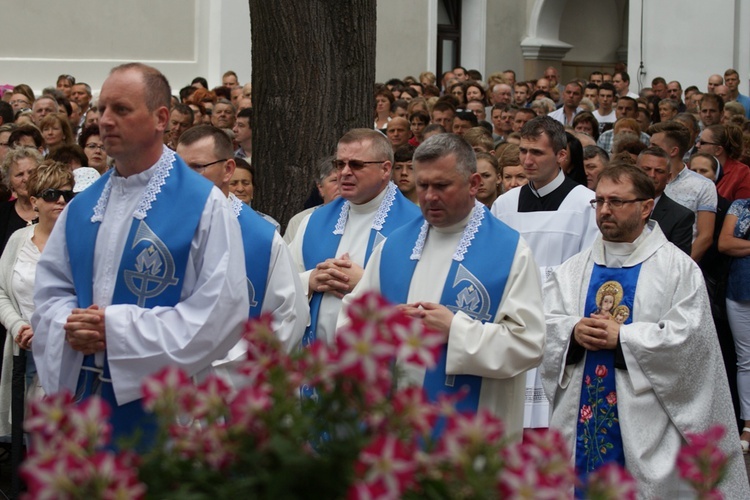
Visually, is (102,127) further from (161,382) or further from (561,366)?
(561,366)

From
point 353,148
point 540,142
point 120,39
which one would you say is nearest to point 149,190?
point 353,148

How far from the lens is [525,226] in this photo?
707cm

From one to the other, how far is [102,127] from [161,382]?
82.8 inches

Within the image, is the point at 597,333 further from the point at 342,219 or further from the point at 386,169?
the point at 342,219

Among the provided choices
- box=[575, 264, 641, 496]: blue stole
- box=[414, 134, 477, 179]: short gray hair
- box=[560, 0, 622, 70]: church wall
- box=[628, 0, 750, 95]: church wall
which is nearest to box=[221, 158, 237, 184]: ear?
box=[414, 134, 477, 179]: short gray hair

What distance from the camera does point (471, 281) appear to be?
4.80 metres

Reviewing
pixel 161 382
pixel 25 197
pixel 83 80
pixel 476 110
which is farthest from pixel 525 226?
pixel 83 80

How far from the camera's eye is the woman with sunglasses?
6.52 meters

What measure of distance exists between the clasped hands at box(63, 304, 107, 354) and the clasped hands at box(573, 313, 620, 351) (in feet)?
7.38

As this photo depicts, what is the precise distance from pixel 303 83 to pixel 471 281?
320 centimetres

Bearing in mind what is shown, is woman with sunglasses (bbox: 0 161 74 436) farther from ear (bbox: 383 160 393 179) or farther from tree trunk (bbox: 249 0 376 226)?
ear (bbox: 383 160 393 179)

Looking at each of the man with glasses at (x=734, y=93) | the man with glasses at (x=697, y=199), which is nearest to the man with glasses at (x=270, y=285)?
the man with glasses at (x=697, y=199)

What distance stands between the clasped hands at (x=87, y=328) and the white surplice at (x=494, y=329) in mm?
924

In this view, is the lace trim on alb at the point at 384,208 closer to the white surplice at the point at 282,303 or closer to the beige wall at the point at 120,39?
the white surplice at the point at 282,303
